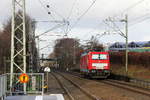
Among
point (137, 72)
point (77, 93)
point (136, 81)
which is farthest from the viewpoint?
point (137, 72)

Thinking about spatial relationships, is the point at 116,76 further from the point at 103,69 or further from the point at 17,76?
the point at 17,76

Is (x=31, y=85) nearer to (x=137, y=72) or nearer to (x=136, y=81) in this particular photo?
(x=136, y=81)

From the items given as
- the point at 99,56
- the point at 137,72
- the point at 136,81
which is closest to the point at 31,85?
the point at 136,81

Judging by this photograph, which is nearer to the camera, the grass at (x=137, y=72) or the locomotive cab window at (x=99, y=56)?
the locomotive cab window at (x=99, y=56)

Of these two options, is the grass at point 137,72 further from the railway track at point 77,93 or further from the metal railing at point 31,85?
the metal railing at point 31,85

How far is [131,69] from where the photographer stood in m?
51.9

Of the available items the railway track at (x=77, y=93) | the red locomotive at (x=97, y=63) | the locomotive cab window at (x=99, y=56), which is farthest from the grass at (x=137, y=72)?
the railway track at (x=77, y=93)

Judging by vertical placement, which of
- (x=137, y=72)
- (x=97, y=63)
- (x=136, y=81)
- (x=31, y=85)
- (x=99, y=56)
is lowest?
(x=136, y=81)

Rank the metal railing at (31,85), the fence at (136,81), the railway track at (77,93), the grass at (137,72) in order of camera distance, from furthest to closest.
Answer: the grass at (137,72) → the fence at (136,81) → the metal railing at (31,85) → the railway track at (77,93)

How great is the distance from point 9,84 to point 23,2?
5.38 meters

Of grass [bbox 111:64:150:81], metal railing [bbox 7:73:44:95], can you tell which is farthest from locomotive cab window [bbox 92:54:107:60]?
metal railing [bbox 7:73:44:95]

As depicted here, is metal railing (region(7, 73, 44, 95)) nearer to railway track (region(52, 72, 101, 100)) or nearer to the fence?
railway track (region(52, 72, 101, 100))

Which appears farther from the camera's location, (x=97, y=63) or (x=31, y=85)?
(x=97, y=63)

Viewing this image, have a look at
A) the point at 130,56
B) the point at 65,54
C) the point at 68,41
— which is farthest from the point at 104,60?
the point at 68,41
